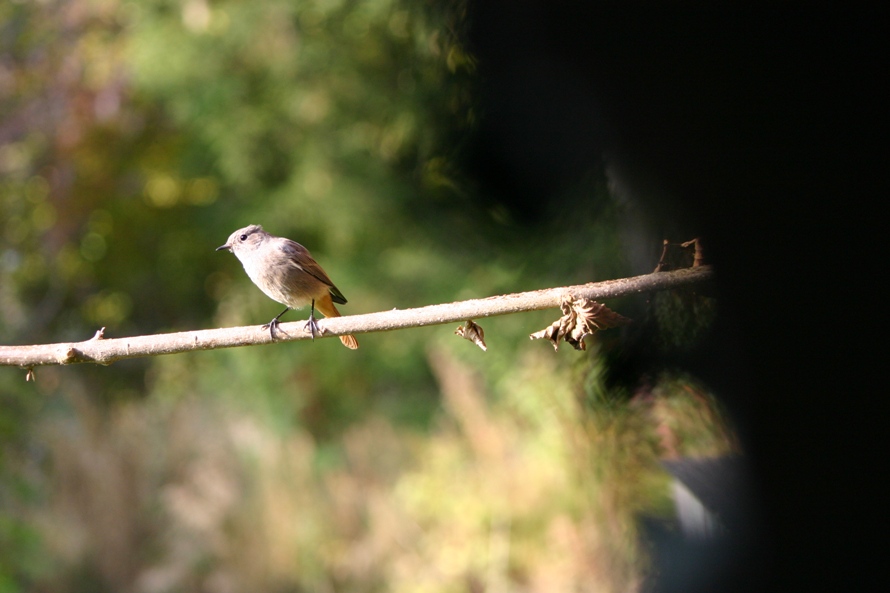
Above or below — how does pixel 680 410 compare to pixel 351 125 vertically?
below

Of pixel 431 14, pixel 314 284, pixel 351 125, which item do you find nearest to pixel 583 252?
pixel 431 14

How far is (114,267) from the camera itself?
9.64m

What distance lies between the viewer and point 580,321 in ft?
4.18

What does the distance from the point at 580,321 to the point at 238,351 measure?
7088 millimetres

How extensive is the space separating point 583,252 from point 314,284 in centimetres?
238

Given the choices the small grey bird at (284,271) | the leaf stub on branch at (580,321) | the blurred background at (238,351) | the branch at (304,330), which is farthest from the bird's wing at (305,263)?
the leaf stub on branch at (580,321)

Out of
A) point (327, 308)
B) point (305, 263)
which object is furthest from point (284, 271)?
A: point (327, 308)

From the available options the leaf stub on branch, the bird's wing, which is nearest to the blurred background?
Result: the bird's wing

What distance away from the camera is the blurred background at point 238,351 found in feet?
21.5

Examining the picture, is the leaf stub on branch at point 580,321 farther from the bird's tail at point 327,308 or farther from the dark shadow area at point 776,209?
the bird's tail at point 327,308

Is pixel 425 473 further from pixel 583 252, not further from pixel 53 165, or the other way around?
pixel 583 252

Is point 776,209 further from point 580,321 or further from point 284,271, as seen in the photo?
point 284,271

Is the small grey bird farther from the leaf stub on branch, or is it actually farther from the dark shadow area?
the dark shadow area

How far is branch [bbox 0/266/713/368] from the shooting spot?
1412 millimetres
